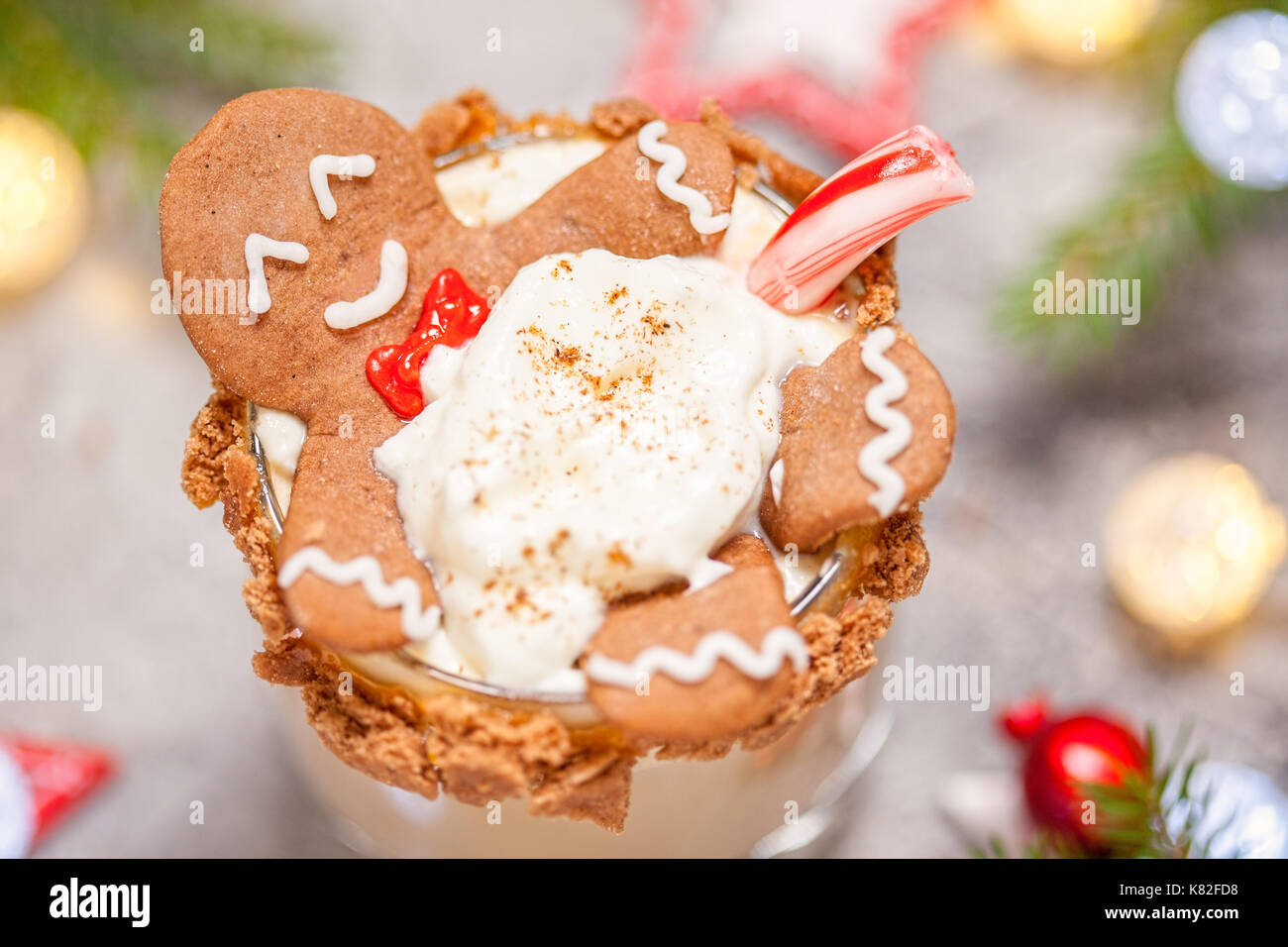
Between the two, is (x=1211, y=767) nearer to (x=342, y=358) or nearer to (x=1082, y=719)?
(x=1082, y=719)

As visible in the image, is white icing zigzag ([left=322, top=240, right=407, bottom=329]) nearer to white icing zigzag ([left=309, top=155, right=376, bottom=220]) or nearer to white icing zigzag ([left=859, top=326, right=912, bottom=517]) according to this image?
white icing zigzag ([left=309, top=155, right=376, bottom=220])

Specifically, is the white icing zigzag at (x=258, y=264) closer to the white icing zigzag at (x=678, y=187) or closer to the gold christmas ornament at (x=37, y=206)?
the white icing zigzag at (x=678, y=187)

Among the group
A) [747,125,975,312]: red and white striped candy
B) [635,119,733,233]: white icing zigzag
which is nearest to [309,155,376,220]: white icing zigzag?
[635,119,733,233]: white icing zigzag

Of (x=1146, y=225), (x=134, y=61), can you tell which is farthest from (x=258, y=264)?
(x=1146, y=225)

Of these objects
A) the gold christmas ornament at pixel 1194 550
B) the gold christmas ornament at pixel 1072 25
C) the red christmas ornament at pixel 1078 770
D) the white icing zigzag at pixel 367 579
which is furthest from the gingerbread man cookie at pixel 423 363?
the gold christmas ornament at pixel 1072 25

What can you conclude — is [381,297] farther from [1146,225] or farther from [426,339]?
[1146,225]

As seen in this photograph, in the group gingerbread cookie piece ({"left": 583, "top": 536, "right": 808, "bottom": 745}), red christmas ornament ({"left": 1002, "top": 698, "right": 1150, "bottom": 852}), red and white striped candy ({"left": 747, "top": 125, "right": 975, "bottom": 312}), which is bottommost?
red christmas ornament ({"left": 1002, "top": 698, "right": 1150, "bottom": 852})
